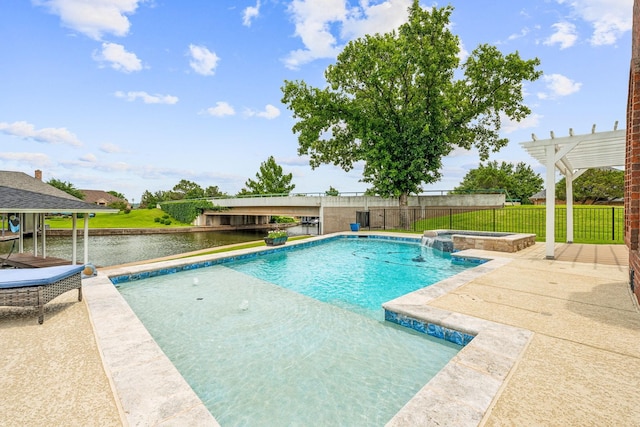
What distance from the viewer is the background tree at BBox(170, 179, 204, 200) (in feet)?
237

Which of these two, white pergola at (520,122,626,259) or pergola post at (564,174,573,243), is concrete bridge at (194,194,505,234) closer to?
pergola post at (564,174,573,243)

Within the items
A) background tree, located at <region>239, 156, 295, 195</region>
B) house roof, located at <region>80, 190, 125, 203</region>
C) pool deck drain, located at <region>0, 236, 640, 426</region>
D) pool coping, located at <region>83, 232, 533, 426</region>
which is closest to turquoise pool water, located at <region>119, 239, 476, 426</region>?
pool coping, located at <region>83, 232, 533, 426</region>

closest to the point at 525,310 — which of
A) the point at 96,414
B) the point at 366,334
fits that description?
the point at 366,334

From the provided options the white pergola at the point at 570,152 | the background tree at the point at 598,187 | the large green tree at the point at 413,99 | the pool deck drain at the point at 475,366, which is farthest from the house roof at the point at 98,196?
the background tree at the point at 598,187

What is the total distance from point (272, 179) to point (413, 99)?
30.7 m

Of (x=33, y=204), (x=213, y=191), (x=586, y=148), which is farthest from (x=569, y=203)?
(x=213, y=191)

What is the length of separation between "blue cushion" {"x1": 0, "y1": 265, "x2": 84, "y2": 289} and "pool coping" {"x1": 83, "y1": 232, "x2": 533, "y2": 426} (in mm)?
742

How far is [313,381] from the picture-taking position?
3.43 metres

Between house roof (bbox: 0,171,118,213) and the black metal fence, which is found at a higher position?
house roof (bbox: 0,171,118,213)

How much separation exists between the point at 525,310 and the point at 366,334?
2561 mm

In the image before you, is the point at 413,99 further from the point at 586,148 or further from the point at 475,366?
the point at 475,366

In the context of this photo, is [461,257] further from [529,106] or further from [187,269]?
[529,106]

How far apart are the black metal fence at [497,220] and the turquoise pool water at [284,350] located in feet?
50.6

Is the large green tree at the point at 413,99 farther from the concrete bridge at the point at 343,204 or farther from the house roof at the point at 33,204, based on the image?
the house roof at the point at 33,204
